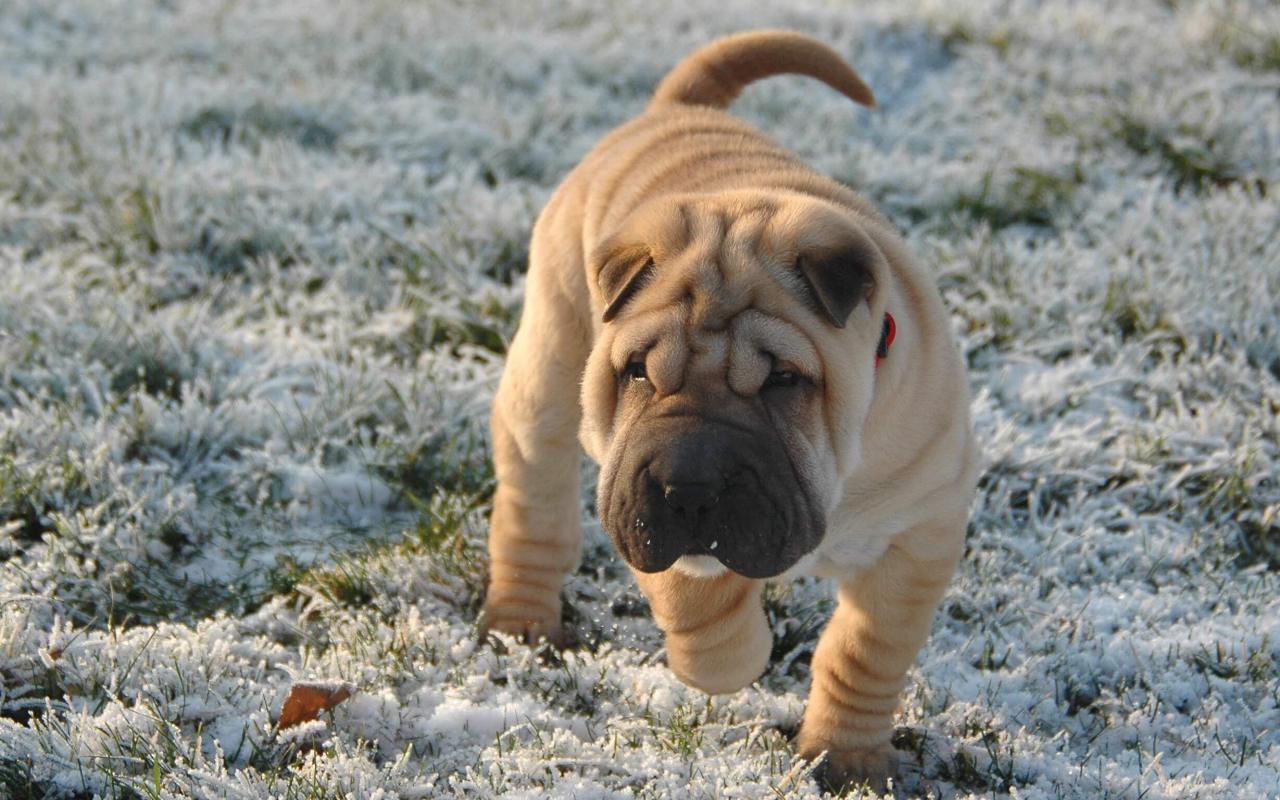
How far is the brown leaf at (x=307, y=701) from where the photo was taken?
2812 mm

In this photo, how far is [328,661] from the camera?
3.04 metres

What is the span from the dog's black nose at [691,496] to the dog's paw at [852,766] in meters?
0.92

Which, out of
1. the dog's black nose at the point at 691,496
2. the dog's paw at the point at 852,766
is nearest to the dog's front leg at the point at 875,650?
the dog's paw at the point at 852,766

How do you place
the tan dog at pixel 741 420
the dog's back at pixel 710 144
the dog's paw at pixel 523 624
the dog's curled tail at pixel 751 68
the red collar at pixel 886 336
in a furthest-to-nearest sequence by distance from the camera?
the dog's curled tail at pixel 751 68, the dog's paw at pixel 523 624, the dog's back at pixel 710 144, the red collar at pixel 886 336, the tan dog at pixel 741 420

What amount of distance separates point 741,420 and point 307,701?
128cm

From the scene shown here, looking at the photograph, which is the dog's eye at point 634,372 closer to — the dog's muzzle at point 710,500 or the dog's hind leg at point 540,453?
the dog's muzzle at point 710,500

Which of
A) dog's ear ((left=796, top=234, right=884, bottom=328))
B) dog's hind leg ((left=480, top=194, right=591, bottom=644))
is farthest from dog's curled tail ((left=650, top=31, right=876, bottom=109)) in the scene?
dog's ear ((left=796, top=234, right=884, bottom=328))

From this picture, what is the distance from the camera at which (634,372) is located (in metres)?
2.54

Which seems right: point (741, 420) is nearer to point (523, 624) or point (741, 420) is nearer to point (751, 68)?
point (523, 624)

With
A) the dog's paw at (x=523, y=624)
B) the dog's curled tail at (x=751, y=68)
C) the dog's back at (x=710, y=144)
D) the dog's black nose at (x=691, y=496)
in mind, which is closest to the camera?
the dog's black nose at (x=691, y=496)

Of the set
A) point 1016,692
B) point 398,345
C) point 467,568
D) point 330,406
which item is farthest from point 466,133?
point 1016,692

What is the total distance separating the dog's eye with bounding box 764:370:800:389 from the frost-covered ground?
0.91m

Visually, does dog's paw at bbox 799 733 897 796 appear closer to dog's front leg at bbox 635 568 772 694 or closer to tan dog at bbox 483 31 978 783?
tan dog at bbox 483 31 978 783

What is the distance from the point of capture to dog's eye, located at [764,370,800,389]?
246 cm
